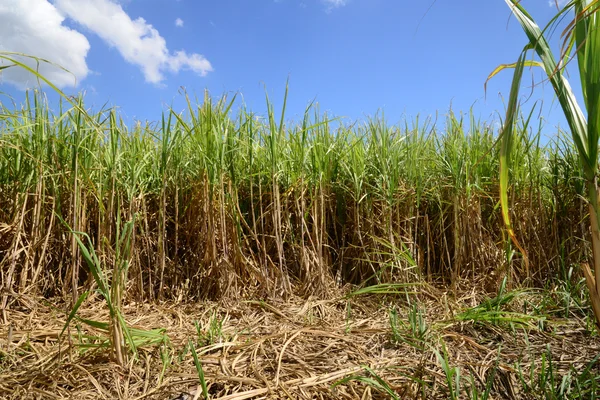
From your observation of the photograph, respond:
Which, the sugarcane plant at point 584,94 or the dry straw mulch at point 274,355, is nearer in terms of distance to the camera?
the sugarcane plant at point 584,94

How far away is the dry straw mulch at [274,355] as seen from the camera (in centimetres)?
138

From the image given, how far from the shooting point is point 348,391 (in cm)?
141

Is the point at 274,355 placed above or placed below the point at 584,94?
below

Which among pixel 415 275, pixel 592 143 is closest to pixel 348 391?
pixel 592 143

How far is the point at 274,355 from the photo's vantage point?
1618 millimetres

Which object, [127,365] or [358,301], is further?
[358,301]

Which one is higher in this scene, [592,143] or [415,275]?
[592,143]

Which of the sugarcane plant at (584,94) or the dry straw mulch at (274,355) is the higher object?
the sugarcane plant at (584,94)

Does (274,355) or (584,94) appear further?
(274,355)

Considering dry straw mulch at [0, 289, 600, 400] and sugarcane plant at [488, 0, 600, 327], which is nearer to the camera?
sugarcane plant at [488, 0, 600, 327]

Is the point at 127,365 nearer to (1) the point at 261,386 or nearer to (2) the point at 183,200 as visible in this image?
(1) the point at 261,386

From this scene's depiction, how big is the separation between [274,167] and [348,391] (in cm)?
121

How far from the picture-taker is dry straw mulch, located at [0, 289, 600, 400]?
1.38 meters

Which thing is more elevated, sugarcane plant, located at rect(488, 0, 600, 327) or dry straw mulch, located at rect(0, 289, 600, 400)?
sugarcane plant, located at rect(488, 0, 600, 327)
